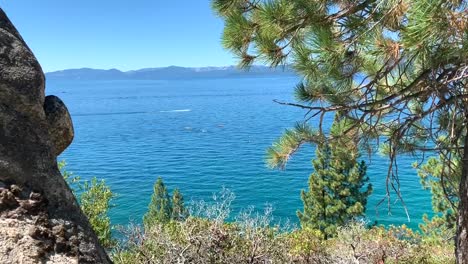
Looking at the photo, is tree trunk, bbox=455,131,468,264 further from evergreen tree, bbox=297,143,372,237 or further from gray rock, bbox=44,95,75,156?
evergreen tree, bbox=297,143,372,237

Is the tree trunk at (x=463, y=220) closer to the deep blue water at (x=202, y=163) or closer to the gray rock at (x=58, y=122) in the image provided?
the gray rock at (x=58, y=122)

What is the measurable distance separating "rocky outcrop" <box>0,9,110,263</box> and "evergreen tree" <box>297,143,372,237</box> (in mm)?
22661

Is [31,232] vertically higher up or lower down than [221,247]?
higher up

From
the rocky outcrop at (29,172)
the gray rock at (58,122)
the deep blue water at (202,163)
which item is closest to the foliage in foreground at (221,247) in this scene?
the gray rock at (58,122)

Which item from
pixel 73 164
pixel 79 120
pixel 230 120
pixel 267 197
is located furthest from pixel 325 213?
pixel 79 120

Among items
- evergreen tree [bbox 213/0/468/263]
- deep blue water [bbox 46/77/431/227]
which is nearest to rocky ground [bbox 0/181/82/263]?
evergreen tree [bbox 213/0/468/263]

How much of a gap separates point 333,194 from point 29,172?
24.1 m

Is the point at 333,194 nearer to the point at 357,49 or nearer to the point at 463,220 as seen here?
the point at 463,220

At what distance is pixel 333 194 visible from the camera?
24531 mm

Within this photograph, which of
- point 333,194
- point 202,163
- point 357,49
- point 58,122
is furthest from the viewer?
point 202,163

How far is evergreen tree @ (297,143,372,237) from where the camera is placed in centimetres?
2398

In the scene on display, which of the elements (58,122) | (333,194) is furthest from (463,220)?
(333,194)

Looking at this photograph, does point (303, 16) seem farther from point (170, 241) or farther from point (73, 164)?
point (73, 164)

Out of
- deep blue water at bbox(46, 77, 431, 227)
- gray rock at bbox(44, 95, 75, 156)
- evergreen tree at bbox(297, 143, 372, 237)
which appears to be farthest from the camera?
deep blue water at bbox(46, 77, 431, 227)
